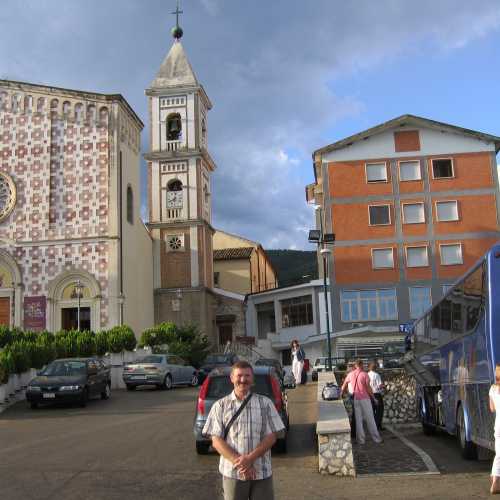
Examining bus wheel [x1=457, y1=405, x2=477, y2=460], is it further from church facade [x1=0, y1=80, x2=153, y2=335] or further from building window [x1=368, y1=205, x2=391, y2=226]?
building window [x1=368, y1=205, x2=391, y2=226]

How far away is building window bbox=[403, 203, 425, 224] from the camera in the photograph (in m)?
41.7

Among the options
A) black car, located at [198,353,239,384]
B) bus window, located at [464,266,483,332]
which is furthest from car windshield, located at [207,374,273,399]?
black car, located at [198,353,239,384]

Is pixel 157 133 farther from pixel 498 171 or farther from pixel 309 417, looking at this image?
pixel 309 417

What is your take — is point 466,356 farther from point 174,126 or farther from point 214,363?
point 174,126

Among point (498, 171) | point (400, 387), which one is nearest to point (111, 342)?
point (400, 387)

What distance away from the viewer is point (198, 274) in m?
45.0

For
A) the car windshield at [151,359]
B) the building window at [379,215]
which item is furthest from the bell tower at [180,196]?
the car windshield at [151,359]

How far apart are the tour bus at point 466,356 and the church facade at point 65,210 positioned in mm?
24076

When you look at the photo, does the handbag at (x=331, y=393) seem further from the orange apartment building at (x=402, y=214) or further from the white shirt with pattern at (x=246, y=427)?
the orange apartment building at (x=402, y=214)

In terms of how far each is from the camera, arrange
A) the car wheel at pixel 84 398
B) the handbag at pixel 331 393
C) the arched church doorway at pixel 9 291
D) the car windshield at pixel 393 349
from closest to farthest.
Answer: the handbag at pixel 331 393, the car wheel at pixel 84 398, the car windshield at pixel 393 349, the arched church doorway at pixel 9 291

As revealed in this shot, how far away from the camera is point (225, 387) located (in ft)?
40.0

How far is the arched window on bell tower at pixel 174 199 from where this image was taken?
46.3 m

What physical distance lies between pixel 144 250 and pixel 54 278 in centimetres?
764

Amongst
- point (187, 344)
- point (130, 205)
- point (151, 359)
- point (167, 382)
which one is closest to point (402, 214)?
point (187, 344)
